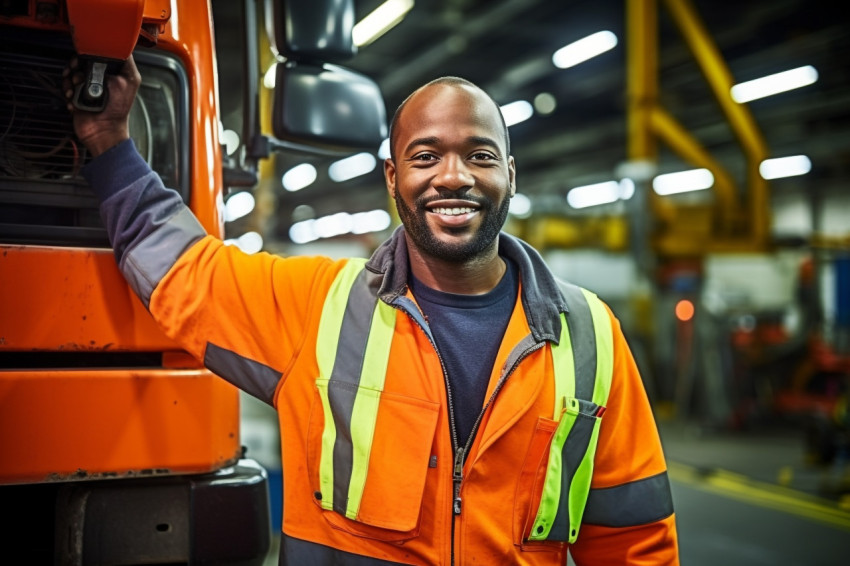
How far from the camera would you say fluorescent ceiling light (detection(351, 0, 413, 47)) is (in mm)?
10763

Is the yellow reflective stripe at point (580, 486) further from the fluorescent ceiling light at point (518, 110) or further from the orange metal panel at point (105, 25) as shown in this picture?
the fluorescent ceiling light at point (518, 110)

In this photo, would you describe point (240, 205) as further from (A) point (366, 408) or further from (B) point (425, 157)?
(A) point (366, 408)

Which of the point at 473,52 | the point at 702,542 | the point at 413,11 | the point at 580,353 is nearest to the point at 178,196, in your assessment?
the point at 580,353

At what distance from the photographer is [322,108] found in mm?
2277

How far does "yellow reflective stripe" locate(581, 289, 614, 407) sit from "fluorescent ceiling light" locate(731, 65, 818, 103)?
40.1 ft

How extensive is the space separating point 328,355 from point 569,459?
0.64 metres

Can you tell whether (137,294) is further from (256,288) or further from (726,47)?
(726,47)

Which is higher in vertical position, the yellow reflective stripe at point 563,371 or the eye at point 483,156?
the eye at point 483,156

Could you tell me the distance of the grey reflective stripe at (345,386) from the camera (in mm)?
1783

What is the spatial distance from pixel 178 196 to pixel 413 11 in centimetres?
1133

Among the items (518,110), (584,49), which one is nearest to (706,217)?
(584,49)

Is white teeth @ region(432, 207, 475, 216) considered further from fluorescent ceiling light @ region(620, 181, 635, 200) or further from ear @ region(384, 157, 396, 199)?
fluorescent ceiling light @ region(620, 181, 635, 200)

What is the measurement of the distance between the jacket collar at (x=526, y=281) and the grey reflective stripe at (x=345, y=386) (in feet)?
0.32

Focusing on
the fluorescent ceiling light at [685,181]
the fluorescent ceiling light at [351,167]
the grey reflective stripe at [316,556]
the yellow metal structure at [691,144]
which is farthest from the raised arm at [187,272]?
the fluorescent ceiling light at [351,167]
